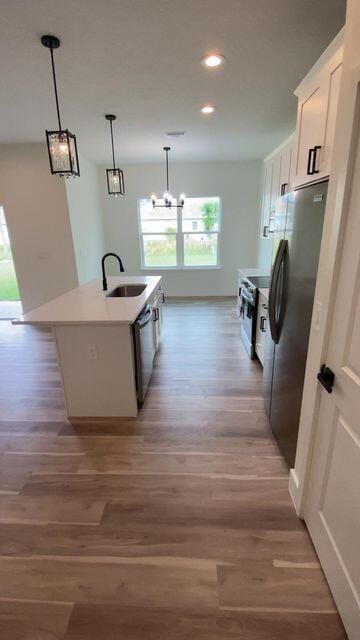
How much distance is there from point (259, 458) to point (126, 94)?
344 cm

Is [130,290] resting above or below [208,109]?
below

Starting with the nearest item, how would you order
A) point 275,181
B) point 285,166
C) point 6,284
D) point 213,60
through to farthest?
point 213,60 < point 285,166 < point 275,181 < point 6,284

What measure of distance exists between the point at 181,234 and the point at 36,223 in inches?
114

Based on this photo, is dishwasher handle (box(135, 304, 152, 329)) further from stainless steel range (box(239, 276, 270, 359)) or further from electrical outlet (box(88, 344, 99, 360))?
stainless steel range (box(239, 276, 270, 359))

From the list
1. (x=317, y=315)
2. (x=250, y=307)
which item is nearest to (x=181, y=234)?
(x=250, y=307)

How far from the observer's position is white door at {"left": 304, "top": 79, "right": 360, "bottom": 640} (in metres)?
1.08

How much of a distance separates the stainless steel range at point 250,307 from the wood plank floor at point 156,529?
2.97 ft

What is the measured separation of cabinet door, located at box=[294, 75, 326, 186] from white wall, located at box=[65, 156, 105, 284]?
399cm

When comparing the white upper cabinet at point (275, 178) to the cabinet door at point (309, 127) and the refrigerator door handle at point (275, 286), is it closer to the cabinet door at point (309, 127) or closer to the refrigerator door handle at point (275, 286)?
the cabinet door at point (309, 127)

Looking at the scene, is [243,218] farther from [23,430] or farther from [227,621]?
[227,621]

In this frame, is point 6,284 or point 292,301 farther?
point 6,284

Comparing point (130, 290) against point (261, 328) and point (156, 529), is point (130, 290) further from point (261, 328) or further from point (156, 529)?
point (156, 529)

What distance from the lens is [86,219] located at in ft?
18.2

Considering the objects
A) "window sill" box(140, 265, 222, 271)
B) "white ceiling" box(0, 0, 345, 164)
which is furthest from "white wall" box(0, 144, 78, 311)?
"window sill" box(140, 265, 222, 271)
